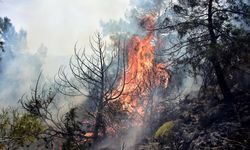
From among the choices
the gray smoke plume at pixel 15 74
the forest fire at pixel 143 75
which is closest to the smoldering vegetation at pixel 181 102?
the forest fire at pixel 143 75

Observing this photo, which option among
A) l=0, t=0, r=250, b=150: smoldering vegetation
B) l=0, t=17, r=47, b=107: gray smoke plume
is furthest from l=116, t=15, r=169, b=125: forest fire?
l=0, t=17, r=47, b=107: gray smoke plume

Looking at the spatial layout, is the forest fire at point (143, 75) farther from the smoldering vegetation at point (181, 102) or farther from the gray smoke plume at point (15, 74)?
the gray smoke plume at point (15, 74)

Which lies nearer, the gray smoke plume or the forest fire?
the forest fire

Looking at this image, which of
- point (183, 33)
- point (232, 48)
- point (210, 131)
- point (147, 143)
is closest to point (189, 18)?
point (183, 33)

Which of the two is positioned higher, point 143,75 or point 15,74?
point 15,74

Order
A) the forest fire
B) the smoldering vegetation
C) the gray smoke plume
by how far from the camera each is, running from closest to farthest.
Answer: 1. the smoldering vegetation
2. the forest fire
3. the gray smoke plume

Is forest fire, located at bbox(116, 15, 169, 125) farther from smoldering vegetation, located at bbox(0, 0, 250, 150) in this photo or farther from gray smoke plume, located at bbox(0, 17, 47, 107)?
gray smoke plume, located at bbox(0, 17, 47, 107)

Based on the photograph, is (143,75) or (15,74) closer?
(143,75)

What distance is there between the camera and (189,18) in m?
15.1

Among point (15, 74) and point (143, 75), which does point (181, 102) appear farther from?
point (15, 74)

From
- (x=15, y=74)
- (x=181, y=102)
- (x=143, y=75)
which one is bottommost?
(x=181, y=102)

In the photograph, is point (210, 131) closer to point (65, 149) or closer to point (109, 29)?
point (65, 149)

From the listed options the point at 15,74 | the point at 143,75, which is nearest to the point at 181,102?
the point at 143,75

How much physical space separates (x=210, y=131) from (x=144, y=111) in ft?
25.4
